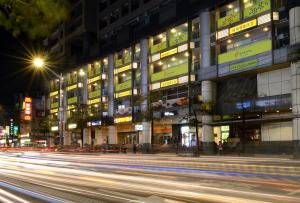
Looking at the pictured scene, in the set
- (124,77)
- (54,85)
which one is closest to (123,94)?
(124,77)

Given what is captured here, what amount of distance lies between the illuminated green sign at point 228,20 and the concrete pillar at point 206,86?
1.79m

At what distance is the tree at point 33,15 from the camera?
267 inches

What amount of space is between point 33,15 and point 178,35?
5257cm

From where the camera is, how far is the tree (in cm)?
678

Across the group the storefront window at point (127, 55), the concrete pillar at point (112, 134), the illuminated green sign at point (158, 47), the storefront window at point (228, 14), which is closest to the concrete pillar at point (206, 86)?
the storefront window at point (228, 14)

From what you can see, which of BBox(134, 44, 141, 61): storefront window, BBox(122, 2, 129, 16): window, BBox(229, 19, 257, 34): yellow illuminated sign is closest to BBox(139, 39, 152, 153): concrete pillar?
BBox(134, 44, 141, 61): storefront window

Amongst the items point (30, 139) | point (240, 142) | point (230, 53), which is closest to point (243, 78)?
point (230, 53)

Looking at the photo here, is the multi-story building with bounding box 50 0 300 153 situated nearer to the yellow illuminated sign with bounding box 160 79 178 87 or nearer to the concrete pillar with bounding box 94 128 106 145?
the yellow illuminated sign with bounding box 160 79 178 87

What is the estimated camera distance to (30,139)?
123m

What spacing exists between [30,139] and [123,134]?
176ft

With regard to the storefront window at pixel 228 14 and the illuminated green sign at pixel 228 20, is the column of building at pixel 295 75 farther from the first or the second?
the storefront window at pixel 228 14

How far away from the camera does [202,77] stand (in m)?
53.8

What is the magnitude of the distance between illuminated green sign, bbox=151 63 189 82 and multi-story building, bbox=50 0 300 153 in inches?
5.1

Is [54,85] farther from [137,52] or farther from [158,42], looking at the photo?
[158,42]
